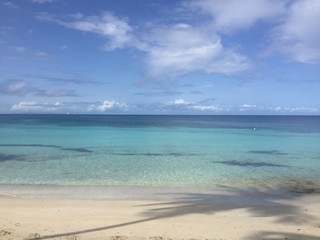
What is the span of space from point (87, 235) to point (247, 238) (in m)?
4.57

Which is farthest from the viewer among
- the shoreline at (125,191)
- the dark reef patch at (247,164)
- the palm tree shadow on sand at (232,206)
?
the dark reef patch at (247,164)

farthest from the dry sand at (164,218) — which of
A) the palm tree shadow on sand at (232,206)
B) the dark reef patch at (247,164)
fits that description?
the dark reef patch at (247,164)

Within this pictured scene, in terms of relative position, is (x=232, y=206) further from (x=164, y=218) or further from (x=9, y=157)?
(x=9, y=157)

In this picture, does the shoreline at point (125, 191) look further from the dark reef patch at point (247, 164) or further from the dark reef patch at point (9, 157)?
the dark reef patch at point (9, 157)

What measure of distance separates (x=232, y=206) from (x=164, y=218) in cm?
352

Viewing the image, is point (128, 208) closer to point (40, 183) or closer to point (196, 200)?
point (196, 200)

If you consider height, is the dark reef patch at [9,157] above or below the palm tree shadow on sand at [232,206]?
above

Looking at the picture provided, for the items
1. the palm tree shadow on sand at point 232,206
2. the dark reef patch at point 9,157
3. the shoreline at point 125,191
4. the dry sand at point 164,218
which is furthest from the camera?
the dark reef patch at point 9,157

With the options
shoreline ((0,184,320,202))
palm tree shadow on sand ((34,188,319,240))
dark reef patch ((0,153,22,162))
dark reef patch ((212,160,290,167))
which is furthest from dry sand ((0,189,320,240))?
dark reef patch ((0,153,22,162))

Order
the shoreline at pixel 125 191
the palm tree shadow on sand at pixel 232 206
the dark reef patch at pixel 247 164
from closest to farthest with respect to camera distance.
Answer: the palm tree shadow on sand at pixel 232 206 < the shoreline at pixel 125 191 < the dark reef patch at pixel 247 164

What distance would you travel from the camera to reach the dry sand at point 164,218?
434 inches

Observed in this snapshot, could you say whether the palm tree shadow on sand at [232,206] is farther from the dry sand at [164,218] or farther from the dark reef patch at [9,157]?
the dark reef patch at [9,157]

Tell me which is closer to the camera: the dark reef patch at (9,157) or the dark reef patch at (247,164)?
the dark reef patch at (247,164)

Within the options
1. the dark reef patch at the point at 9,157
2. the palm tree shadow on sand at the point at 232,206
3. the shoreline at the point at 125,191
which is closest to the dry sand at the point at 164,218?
the palm tree shadow on sand at the point at 232,206
